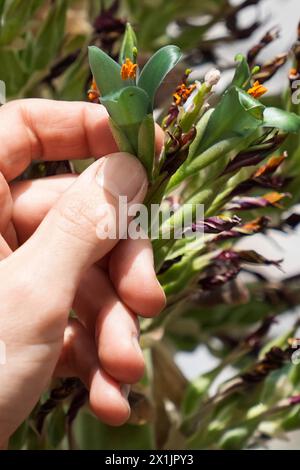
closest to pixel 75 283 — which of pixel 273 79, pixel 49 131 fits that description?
pixel 49 131

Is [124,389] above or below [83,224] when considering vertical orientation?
below

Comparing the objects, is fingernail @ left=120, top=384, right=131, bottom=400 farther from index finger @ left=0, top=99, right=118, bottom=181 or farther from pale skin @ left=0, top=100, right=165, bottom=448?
index finger @ left=0, top=99, right=118, bottom=181

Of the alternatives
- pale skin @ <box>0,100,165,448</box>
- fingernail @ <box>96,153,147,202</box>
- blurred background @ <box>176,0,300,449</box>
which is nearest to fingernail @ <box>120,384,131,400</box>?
pale skin @ <box>0,100,165,448</box>

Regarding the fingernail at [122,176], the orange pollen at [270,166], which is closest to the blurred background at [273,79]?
the orange pollen at [270,166]

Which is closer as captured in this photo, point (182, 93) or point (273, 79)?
point (182, 93)

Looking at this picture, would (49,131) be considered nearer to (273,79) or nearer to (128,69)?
(128,69)

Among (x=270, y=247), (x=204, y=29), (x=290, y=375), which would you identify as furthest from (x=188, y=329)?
(x=270, y=247)

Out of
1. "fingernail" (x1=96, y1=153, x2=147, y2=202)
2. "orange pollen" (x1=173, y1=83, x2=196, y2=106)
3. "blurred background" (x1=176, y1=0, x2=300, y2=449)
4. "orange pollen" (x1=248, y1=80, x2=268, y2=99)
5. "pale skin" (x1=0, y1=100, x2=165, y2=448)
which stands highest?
"orange pollen" (x1=248, y1=80, x2=268, y2=99)

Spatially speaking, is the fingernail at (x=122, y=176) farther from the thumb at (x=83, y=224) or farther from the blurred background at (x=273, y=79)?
the blurred background at (x=273, y=79)
